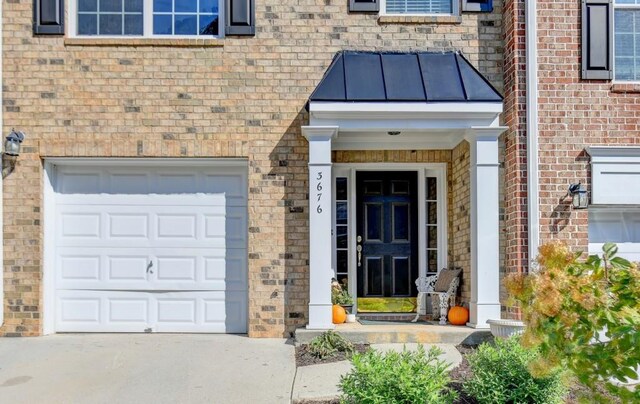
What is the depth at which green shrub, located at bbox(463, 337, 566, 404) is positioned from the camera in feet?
14.6

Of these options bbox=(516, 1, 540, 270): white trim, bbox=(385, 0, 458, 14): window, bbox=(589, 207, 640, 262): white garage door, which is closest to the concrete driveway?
bbox=(516, 1, 540, 270): white trim

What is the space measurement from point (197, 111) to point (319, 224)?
84.4 inches

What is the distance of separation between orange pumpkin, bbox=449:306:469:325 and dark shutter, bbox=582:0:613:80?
129 inches

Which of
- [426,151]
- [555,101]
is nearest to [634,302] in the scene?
[555,101]

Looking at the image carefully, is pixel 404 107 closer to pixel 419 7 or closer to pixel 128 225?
pixel 419 7

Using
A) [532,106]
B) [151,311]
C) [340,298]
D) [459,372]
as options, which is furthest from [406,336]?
[151,311]

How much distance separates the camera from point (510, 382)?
179 inches

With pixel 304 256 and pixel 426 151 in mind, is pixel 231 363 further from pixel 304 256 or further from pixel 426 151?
pixel 426 151

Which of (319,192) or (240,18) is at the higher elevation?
(240,18)

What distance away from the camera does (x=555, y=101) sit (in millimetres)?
7156

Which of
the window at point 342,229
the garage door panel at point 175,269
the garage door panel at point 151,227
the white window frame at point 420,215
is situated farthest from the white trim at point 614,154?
the garage door panel at point 175,269

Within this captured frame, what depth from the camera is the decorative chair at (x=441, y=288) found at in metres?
7.53

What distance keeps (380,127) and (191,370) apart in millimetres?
3510

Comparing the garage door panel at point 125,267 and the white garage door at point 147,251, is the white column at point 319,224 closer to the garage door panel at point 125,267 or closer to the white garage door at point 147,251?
the white garage door at point 147,251
